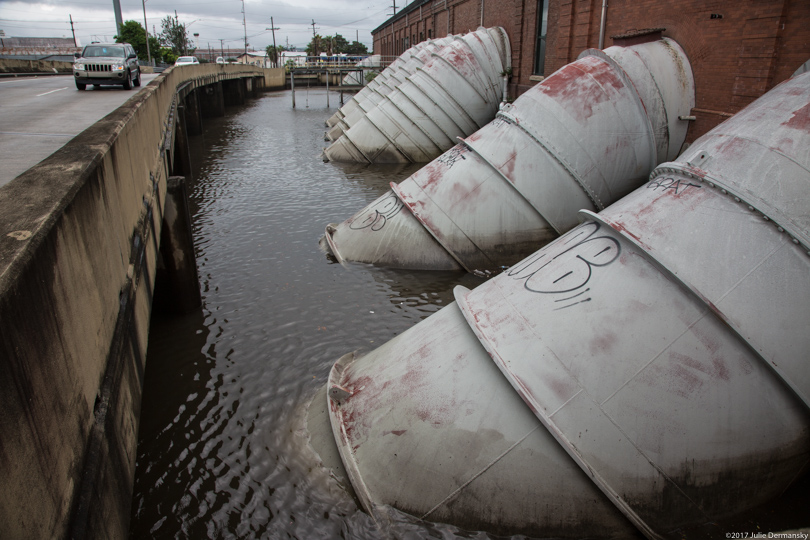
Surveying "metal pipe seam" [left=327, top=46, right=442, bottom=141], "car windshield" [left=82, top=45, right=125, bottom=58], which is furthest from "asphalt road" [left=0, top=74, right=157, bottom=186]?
"metal pipe seam" [left=327, top=46, right=442, bottom=141]

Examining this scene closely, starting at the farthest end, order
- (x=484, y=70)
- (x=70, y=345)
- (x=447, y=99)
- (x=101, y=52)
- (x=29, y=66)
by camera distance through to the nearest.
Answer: (x=29, y=66)
(x=101, y=52)
(x=484, y=70)
(x=447, y=99)
(x=70, y=345)

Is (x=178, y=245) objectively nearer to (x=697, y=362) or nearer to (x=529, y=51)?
(x=697, y=362)

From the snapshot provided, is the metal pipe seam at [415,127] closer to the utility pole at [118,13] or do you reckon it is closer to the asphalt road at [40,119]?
the asphalt road at [40,119]

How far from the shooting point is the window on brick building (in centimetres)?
1744

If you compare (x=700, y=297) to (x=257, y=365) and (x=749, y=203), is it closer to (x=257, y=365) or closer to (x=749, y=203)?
(x=749, y=203)

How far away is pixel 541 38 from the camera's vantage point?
57.6 feet

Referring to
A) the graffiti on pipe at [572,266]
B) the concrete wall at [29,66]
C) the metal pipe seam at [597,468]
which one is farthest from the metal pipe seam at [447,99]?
the concrete wall at [29,66]

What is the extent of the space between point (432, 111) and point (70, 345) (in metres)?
15.0

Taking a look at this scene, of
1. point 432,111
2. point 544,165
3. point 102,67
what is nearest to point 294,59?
point 102,67

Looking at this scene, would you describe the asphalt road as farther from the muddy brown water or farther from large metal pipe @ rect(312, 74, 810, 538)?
large metal pipe @ rect(312, 74, 810, 538)

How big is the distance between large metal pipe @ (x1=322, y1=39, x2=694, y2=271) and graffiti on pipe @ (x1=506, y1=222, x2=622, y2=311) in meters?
3.30

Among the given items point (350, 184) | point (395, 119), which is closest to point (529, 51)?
point (395, 119)

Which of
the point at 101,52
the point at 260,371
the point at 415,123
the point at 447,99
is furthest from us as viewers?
the point at 101,52

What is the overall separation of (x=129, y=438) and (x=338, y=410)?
1688 mm
